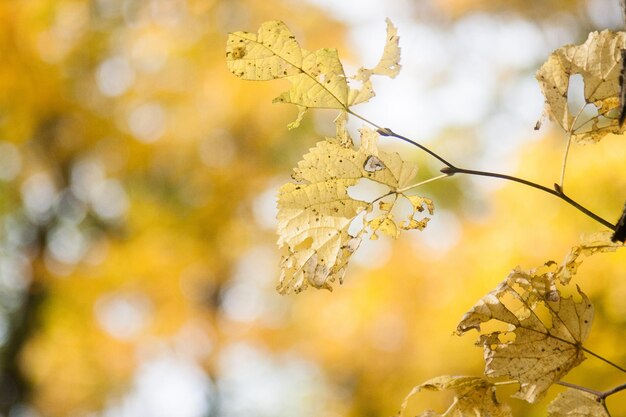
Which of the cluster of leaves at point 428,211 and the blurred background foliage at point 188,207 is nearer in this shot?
the cluster of leaves at point 428,211

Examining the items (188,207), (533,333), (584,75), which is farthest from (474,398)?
(188,207)

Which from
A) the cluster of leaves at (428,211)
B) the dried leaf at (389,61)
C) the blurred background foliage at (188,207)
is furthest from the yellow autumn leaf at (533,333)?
the blurred background foliage at (188,207)

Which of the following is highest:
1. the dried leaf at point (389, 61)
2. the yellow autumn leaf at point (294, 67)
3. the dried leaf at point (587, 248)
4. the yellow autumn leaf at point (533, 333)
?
the dried leaf at point (389, 61)

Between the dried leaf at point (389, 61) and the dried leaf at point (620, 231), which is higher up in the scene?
the dried leaf at point (389, 61)

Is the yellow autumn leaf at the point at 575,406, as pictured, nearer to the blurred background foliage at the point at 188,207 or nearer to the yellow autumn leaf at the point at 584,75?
the yellow autumn leaf at the point at 584,75

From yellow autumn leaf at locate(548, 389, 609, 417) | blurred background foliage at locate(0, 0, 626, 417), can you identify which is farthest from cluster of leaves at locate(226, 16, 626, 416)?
blurred background foliage at locate(0, 0, 626, 417)

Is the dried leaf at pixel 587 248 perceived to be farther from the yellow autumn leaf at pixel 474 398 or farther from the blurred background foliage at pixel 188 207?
the blurred background foliage at pixel 188 207

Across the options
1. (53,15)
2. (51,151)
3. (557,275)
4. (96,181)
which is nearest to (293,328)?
(96,181)

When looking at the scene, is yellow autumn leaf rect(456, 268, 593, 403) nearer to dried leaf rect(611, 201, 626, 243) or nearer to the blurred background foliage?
dried leaf rect(611, 201, 626, 243)

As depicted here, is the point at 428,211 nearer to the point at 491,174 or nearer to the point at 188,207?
the point at 491,174
